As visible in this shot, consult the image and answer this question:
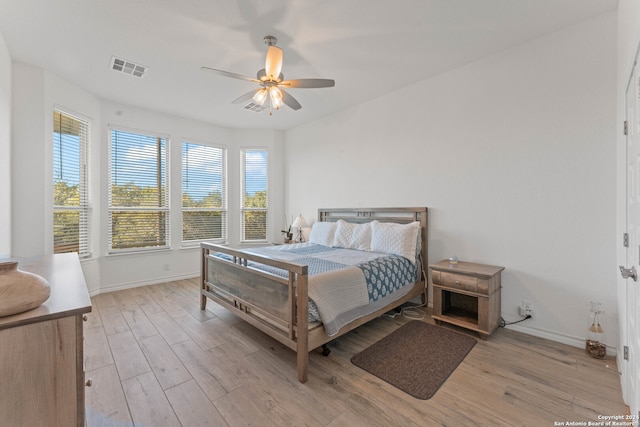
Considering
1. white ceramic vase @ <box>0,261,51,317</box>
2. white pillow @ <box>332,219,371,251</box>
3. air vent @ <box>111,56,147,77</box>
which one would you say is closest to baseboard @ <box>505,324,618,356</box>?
white pillow @ <box>332,219,371,251</box>

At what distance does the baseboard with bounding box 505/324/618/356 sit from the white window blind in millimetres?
5518

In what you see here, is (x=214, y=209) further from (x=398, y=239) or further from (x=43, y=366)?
(x=43, y=366)

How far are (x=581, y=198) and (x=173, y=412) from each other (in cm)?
363

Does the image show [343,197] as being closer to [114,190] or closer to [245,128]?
[245,128]

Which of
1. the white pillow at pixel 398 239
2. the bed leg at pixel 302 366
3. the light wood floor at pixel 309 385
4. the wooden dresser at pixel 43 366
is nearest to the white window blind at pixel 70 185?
the light wood floor at pixel 309 385

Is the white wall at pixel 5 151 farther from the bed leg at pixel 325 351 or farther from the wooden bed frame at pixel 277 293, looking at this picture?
the bed leg at pixel 325 351

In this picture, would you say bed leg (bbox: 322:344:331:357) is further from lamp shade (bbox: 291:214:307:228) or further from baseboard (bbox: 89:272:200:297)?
baseboard (bbox: 89:272:200:297)

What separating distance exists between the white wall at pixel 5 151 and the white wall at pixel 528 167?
4293mm

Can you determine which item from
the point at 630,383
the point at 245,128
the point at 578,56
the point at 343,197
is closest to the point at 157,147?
the point at 245,128

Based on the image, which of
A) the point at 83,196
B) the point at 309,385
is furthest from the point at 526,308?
the point at 83,196

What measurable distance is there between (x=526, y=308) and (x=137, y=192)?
5568mm

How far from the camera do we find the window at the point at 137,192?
4.35 meters

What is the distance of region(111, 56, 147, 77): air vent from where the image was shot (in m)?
3.06

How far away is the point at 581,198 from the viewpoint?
2469mm
